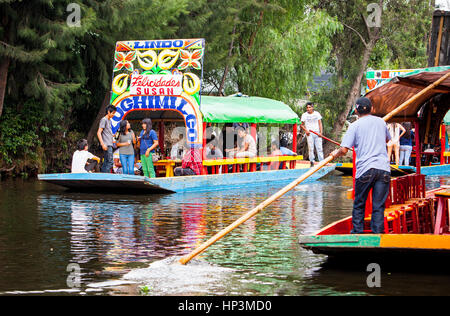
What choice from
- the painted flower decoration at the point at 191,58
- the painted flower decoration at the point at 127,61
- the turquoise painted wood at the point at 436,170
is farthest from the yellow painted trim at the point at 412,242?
the turquoise painted wood at the point at 436,170

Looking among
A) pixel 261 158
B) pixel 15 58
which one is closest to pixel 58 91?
pixel 15 58

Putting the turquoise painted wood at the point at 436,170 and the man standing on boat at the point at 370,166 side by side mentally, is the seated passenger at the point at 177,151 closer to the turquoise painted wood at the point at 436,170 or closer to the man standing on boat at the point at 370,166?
the turquoise painted wood at the point at 436,170

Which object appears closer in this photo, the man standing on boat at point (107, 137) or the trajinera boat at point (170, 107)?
the trajinera boat at point (170, 107)

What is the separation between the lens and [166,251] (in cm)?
1030

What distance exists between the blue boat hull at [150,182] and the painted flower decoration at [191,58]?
264cm

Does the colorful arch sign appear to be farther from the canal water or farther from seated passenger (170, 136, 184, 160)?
the canal water

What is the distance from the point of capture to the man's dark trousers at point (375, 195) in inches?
364

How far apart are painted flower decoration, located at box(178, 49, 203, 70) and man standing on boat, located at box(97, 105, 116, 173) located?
1.95 metres

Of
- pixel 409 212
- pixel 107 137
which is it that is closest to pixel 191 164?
pixel 107 137

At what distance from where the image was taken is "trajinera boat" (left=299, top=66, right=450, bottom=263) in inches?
339

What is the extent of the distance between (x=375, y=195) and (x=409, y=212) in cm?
193

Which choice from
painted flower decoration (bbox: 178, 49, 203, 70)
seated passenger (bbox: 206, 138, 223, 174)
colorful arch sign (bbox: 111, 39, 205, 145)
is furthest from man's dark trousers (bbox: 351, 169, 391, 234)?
seated passenger (bbox: 206, 138, 223, 174)

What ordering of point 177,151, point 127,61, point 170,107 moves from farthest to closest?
point 177,151 < point 127,61 < point 170,107

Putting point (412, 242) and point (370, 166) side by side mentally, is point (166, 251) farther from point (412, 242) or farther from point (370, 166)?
point (412, 242)
